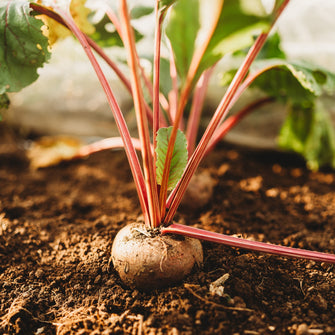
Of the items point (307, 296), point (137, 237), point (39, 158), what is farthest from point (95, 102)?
point (307, 296)

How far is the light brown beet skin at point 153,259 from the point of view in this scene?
0.87m

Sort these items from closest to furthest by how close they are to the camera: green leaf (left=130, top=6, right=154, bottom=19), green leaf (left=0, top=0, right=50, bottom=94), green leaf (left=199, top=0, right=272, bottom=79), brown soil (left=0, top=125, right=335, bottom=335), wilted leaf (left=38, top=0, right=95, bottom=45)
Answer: green leaf (left=199, top=0, right=272, bottom=79) < brown soil (left=0, top=125, right=335, bottom=335) < green leaf (left=0, top=0, right=50, bottom=94) < wilted leaf (left=38, top=0, right=95, bottom=45) < green leaf (left=130, top=6, right=154, bottom=19)

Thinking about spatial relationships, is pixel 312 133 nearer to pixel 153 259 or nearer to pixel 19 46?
pixel 153 259

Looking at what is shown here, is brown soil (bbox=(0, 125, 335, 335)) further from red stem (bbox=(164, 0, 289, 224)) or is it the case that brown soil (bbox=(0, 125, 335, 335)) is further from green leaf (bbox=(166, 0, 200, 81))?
Result: green leaf (bbox=(166, 0, 200, 81))

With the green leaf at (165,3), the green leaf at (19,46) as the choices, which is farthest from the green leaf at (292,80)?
the green leaf at (19,46)

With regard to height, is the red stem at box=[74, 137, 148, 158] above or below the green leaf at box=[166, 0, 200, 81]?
below

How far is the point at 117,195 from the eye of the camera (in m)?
1.63

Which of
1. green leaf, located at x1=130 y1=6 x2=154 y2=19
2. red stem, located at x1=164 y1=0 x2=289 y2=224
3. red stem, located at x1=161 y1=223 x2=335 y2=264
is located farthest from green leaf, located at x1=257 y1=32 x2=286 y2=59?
red stem, located at x1=161 y1=223 x2=335 y2=264

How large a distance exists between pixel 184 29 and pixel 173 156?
0.36 m

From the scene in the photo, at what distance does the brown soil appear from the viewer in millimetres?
803

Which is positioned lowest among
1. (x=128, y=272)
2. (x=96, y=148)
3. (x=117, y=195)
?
(x=117, y=195)

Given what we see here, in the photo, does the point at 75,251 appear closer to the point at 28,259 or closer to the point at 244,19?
the point at 28,259

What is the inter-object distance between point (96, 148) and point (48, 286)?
74 centimetres

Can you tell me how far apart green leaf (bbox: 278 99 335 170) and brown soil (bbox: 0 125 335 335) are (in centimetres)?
14
